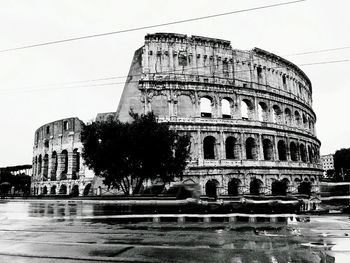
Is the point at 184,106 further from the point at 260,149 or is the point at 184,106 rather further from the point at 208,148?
the point at 260,149

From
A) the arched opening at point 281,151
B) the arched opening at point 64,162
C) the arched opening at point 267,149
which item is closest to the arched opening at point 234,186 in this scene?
the arched opening at point 267,149

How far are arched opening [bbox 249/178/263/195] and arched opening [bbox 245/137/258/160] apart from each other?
1.79 meters

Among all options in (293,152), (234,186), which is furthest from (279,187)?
(293,152)

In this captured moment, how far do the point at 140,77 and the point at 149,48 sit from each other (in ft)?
7.77

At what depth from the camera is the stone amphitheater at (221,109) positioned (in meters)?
22.0

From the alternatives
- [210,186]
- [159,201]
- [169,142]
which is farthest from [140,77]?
[159,201]

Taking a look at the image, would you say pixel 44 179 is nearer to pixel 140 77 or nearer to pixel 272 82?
pixel 140 77

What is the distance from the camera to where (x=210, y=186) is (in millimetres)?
22031

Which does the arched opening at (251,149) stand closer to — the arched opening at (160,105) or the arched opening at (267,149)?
the arched opening at (267,149)

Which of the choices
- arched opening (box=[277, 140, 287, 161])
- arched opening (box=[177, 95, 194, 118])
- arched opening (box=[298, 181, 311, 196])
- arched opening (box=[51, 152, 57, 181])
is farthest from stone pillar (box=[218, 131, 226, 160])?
arched opening (box=[51, 152, 57, 181])

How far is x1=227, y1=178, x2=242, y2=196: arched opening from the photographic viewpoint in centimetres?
2217

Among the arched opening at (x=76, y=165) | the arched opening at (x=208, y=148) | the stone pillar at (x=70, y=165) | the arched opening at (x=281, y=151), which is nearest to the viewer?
the arched opening at (x=208, y=148)

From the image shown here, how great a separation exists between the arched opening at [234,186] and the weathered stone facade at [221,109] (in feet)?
0.25

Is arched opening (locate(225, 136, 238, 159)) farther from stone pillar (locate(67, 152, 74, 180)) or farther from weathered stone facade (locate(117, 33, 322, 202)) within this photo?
stone pillar (locate(67, 152, 74, 180))
